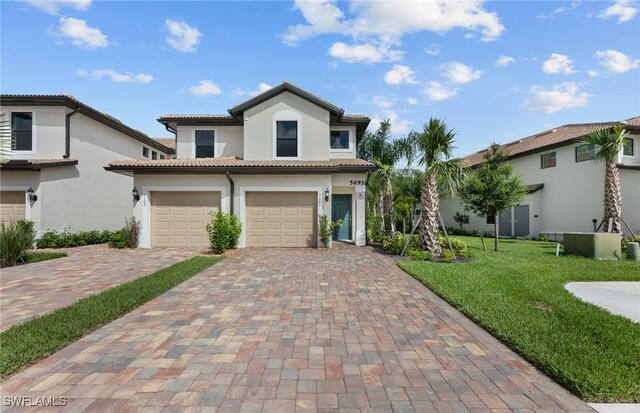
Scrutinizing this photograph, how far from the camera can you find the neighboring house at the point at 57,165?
13812mm

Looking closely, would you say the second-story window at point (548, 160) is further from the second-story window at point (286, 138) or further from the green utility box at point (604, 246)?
the second-story window at point (286, 138)

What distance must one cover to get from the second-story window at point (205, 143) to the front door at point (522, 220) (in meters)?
20.8

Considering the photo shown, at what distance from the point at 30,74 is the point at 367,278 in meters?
12.6

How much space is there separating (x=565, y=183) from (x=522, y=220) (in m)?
3.75

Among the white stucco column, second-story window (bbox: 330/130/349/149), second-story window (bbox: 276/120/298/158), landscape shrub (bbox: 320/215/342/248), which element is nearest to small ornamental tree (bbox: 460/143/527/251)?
the white stucco column

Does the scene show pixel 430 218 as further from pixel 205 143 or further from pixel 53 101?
pixel 53 101

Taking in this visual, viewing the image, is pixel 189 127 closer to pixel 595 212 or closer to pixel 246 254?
pixel 246 254

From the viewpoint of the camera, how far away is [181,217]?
1430 centimetres

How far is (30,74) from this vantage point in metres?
10.1

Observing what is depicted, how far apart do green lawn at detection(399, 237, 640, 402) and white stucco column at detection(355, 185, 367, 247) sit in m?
5.18

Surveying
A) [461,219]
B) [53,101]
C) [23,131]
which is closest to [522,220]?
[461,219]

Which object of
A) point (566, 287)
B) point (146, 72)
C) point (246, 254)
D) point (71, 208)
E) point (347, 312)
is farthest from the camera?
point (71, 208)

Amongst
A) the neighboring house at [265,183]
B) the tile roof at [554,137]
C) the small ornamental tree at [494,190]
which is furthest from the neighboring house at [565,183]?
the neighboring house at [265,183]

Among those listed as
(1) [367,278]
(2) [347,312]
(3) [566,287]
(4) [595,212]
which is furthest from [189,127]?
(4) [595,212]
